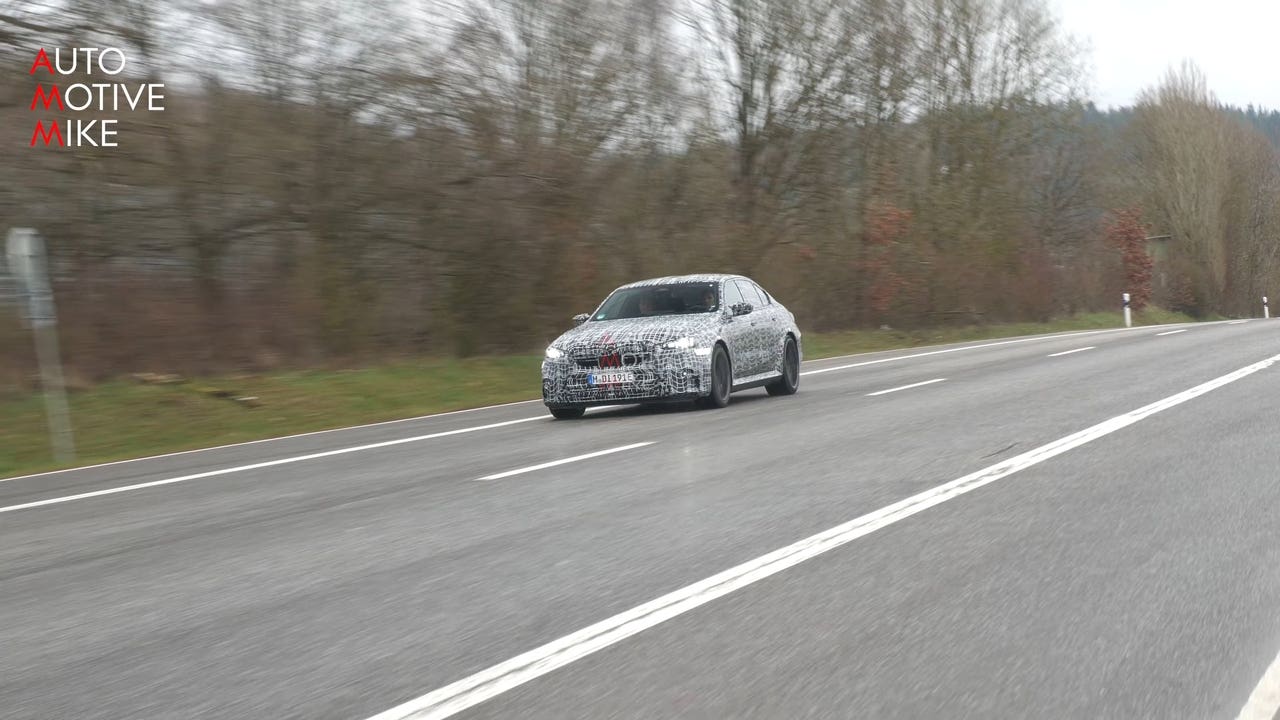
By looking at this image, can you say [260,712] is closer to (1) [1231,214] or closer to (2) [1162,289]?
(2) [1162,289]

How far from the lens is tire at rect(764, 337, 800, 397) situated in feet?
56.3

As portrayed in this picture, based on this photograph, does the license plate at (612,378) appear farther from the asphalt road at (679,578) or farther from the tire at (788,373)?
the tire at (788,373)

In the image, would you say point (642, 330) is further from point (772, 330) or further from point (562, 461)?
point (562, 461)

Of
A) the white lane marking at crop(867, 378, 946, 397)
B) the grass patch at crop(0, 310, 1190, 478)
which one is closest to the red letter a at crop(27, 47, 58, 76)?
the grass patch at crop(0, 310, 1190, 478)

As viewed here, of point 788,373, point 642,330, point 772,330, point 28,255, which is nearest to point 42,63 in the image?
point 28,255

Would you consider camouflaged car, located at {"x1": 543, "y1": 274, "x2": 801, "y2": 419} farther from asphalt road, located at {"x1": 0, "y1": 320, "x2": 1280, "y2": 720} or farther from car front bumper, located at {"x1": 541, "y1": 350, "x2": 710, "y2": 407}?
asphalt road, located at {"x1": 0, "y1": 320, "x2": 1280, "y2": 720}

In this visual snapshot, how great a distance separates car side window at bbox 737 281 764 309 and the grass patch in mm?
4164

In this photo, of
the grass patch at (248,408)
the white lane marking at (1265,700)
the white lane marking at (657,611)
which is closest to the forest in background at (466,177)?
the grass patch at (248,408)

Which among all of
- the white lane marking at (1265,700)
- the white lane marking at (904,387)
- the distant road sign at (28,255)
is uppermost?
the distant road sign at (28,255)

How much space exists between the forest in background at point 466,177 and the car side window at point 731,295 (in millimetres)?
7428

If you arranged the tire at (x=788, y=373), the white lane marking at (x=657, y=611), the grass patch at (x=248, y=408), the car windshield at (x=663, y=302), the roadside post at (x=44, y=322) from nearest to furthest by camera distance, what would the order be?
the white lane marking at (x=657, y=611), the roadside post at (x=44, y=322), the grass patch at (x=248, y=408), the car windshield at (x=663, y=302), the tire at (x=788, y=373)

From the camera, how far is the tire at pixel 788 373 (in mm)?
17172

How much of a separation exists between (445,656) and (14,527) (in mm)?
5308

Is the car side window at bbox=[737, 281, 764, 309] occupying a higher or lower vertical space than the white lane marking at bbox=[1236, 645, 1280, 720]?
higher
